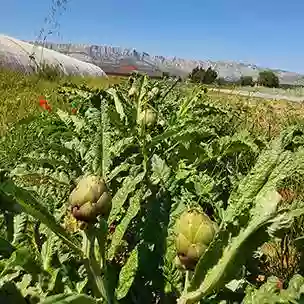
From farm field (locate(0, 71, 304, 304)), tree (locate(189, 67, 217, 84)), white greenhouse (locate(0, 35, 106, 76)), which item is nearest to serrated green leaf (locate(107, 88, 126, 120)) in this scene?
farm field (locate(0, 71, 304, 304))

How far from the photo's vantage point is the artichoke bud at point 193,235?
0.58 m

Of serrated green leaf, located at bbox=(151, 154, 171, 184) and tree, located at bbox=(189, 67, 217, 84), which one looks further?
tree, located at bbox=(189, 67, 217, 84)

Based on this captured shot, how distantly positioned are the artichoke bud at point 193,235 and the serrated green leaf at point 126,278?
0.58 ft

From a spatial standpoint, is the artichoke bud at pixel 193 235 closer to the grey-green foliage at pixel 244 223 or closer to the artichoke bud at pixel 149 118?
the grey-green foliage at pixel 244 223

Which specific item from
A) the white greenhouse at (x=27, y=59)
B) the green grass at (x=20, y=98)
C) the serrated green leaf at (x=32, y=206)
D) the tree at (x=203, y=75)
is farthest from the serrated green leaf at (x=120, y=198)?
the white greenhouse at (x=27, y=59)

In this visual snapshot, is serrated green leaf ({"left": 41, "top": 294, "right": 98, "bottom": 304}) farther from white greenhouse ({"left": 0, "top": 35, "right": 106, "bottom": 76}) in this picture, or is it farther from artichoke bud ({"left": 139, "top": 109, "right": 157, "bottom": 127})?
white greenhouse ({"left": 0, "top": 35, "right": 106, "bottom": 76})

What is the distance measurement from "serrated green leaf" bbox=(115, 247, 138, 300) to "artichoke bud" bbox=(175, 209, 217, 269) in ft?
0.58

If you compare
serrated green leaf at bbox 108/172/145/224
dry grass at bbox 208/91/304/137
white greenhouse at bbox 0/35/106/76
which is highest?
serrated green leaf at bbox 108/172/145/224

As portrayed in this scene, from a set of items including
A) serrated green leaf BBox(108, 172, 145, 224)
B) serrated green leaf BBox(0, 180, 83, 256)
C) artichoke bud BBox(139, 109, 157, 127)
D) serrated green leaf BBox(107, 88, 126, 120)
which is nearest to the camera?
serrated green leaf BBox(0, 180, 83, 256)

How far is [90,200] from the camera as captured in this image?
2.06 feet

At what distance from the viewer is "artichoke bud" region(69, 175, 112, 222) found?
627mm

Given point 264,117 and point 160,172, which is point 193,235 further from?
point 264,117

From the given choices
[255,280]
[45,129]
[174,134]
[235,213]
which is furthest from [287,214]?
[45,129]

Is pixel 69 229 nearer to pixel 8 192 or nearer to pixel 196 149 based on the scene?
pixel 8 192
